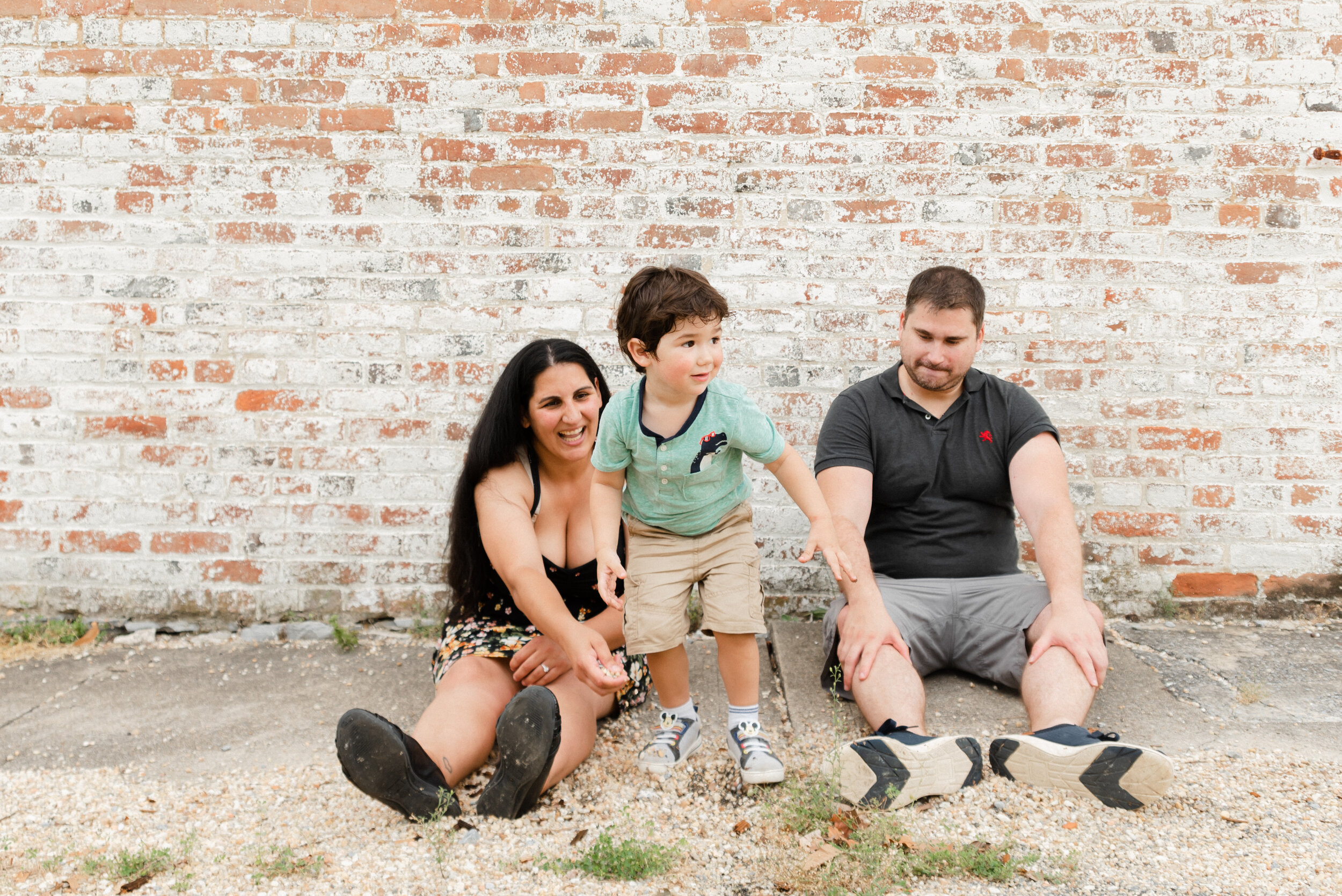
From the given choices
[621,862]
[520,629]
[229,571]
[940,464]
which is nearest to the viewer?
[621,862]

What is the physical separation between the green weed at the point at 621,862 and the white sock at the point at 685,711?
0.55 meters

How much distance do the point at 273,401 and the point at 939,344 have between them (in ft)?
8.52

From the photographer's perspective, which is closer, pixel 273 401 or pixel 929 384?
pixel 929 384

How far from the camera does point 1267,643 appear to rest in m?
3.29

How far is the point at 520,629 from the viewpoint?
8.75 ft

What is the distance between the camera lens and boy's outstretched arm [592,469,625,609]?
2311 millimetres

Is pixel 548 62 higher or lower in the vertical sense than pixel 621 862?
higher

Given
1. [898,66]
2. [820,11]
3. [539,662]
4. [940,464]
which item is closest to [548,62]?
[820,11]

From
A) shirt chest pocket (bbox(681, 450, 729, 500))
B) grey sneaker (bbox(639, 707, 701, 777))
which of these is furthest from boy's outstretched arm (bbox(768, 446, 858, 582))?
grey sneaker (bbox(639, 707, 701, 777))

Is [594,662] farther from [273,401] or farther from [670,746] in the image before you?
[273,401]

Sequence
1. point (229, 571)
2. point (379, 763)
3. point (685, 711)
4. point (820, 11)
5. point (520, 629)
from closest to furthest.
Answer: point (379, 763)
point (685, 711)
point (520, 629)
point (820, 11)
point (229, 571)

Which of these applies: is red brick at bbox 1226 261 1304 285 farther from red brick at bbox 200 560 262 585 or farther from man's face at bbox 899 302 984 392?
red brick at bbox 200 560 262 585

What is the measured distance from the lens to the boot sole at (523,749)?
2111 mm

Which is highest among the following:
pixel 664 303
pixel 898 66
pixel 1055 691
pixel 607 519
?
pixel 898 66
